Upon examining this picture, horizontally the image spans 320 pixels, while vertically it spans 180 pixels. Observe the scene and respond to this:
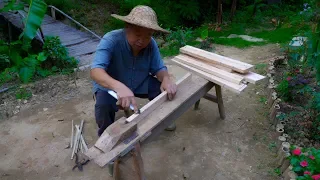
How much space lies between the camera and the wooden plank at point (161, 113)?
6.05 feet

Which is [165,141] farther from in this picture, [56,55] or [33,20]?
[56,55]

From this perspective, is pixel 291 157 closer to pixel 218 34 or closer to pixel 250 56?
pixel 250 56

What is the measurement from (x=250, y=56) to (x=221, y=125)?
8.56 ft

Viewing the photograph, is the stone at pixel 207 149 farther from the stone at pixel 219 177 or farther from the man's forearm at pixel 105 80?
the man's forearm at pixel 105 80

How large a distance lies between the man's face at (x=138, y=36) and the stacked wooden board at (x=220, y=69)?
90 cm

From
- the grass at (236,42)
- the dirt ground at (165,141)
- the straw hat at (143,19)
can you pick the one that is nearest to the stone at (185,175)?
the dirt ground at (165,141)

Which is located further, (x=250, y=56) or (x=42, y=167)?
(x=250, y=56)

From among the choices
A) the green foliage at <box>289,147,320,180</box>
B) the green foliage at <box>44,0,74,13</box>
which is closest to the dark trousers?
the green foliage at <box>289,147,320,180</box>

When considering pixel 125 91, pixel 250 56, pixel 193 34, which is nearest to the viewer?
pixel 125 91

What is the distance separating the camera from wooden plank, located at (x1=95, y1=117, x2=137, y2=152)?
1.87 m

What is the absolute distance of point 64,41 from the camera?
6.93 meters

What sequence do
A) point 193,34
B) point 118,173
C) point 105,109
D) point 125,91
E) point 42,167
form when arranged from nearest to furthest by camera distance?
point 125,91, point 118,173, point 105,109, point 42,167, point 193,34

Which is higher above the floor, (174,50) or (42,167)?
(174,50)

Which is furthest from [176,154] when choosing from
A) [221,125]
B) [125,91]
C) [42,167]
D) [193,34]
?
[193,34]
